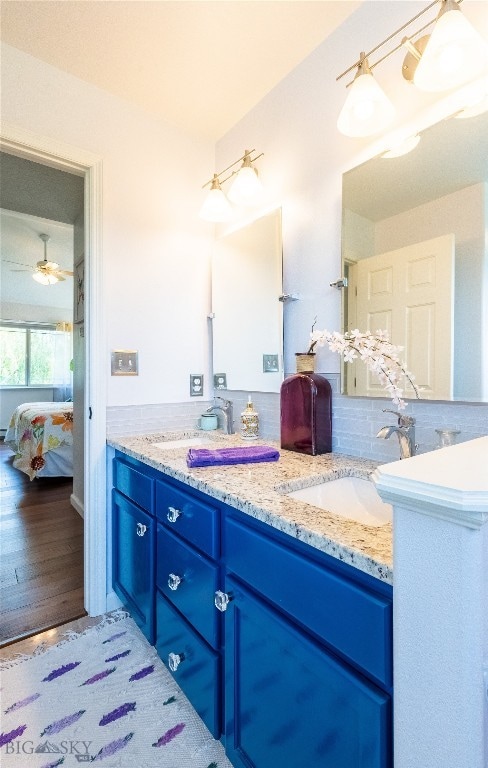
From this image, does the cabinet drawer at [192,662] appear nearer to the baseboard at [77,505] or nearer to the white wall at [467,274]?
the white wall at [467,274]

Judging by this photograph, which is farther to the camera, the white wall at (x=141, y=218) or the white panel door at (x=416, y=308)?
the white wall at (x=141, y=218)

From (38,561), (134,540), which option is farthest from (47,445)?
(134,540)

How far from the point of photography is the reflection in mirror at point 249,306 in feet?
5.62

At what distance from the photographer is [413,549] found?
1.68ft

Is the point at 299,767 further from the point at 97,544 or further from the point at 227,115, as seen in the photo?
the point at 227,115

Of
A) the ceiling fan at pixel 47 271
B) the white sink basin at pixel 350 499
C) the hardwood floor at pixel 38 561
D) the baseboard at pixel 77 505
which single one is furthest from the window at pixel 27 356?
the white sink basin at pixel 350 499

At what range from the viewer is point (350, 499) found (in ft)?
3.76

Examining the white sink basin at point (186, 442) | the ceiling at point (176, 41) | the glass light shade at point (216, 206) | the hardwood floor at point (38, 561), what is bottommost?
the hardwood floor at point (38, 561)

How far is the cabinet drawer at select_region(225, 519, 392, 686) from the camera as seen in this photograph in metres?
0.60

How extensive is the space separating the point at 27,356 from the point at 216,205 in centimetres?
599

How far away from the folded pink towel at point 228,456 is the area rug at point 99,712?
858mm

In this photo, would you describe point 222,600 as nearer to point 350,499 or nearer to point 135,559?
point 350,499

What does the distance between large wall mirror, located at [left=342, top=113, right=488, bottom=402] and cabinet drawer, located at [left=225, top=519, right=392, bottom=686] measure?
68cm

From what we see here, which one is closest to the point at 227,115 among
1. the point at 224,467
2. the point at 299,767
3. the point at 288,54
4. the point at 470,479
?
the point at 288,54
